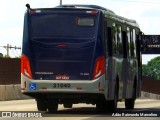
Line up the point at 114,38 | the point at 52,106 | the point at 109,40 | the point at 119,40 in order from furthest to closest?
1. the point at 119,40
2. the point at 52,106
3. the point at 114,38
4. the point at 109,40

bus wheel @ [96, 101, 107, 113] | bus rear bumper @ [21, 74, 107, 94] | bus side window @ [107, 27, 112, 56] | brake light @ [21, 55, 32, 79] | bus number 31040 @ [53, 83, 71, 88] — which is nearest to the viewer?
bus rear bumper @ [21, 74, 107, 94]

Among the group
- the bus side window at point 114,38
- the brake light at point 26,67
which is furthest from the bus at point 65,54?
the bus side window at point 114,38

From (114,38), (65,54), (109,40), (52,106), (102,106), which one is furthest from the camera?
(102,106)

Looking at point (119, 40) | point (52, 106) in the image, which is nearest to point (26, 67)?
point (52, 106)

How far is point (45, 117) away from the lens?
20250 millimetres

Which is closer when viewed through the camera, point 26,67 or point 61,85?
point 61,85

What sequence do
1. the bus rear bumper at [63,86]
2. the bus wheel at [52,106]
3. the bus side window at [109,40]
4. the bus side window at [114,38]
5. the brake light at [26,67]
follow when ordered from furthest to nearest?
the bus wheel at [52,106] < the bus side window at [114,38] < the bus side window at [109,40] < the brake light at [26,67] < the bus rear bumper at [63,86]

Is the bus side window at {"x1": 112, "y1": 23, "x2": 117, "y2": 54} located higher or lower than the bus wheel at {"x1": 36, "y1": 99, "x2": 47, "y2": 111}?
higher

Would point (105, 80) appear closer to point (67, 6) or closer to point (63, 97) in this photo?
point (63, 97)

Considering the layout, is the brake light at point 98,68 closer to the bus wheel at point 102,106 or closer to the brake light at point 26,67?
the brake light at point 26,67

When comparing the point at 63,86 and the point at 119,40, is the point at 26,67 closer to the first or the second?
the point at 63,86

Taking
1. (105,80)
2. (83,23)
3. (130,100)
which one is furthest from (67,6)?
(130,100)

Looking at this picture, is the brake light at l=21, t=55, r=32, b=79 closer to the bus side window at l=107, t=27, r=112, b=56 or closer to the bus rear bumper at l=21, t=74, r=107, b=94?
the bus rear bumper at l=21, t=74, r=107, b=94

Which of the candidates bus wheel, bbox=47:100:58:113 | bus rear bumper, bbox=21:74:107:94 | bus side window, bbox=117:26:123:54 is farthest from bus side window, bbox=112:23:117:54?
bus wheel, bbox=47:100:58:113
